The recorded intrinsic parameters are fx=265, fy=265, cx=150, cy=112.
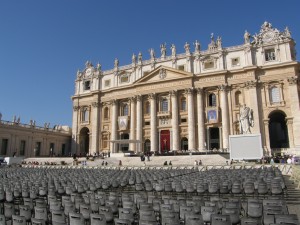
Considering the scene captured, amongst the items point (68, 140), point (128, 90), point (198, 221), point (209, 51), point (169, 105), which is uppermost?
point (209, 51)

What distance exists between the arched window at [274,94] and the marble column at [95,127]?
35183mm

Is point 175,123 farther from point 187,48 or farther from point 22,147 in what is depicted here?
point 22,147

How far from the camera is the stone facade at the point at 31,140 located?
1950 inches

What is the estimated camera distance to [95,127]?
191 ft

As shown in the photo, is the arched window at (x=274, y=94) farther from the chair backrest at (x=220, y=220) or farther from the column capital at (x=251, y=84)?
the chair backrest at (x=220, y=220)

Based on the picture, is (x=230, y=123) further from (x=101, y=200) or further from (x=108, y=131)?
(x=101, y=200)

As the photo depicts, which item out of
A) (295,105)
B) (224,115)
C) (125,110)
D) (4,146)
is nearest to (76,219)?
(224,115)

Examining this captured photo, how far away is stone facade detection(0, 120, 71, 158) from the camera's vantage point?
4953cm

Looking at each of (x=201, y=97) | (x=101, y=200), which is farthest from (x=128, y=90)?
(x=101, y=200)

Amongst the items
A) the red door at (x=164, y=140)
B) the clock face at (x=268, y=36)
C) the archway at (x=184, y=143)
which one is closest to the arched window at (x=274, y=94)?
the clock face at (x=268, y=36)

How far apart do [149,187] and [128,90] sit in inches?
1774

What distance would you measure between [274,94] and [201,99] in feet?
40.2

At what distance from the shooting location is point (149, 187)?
12.4 meters

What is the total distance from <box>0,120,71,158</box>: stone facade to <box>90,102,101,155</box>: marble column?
8.73m
